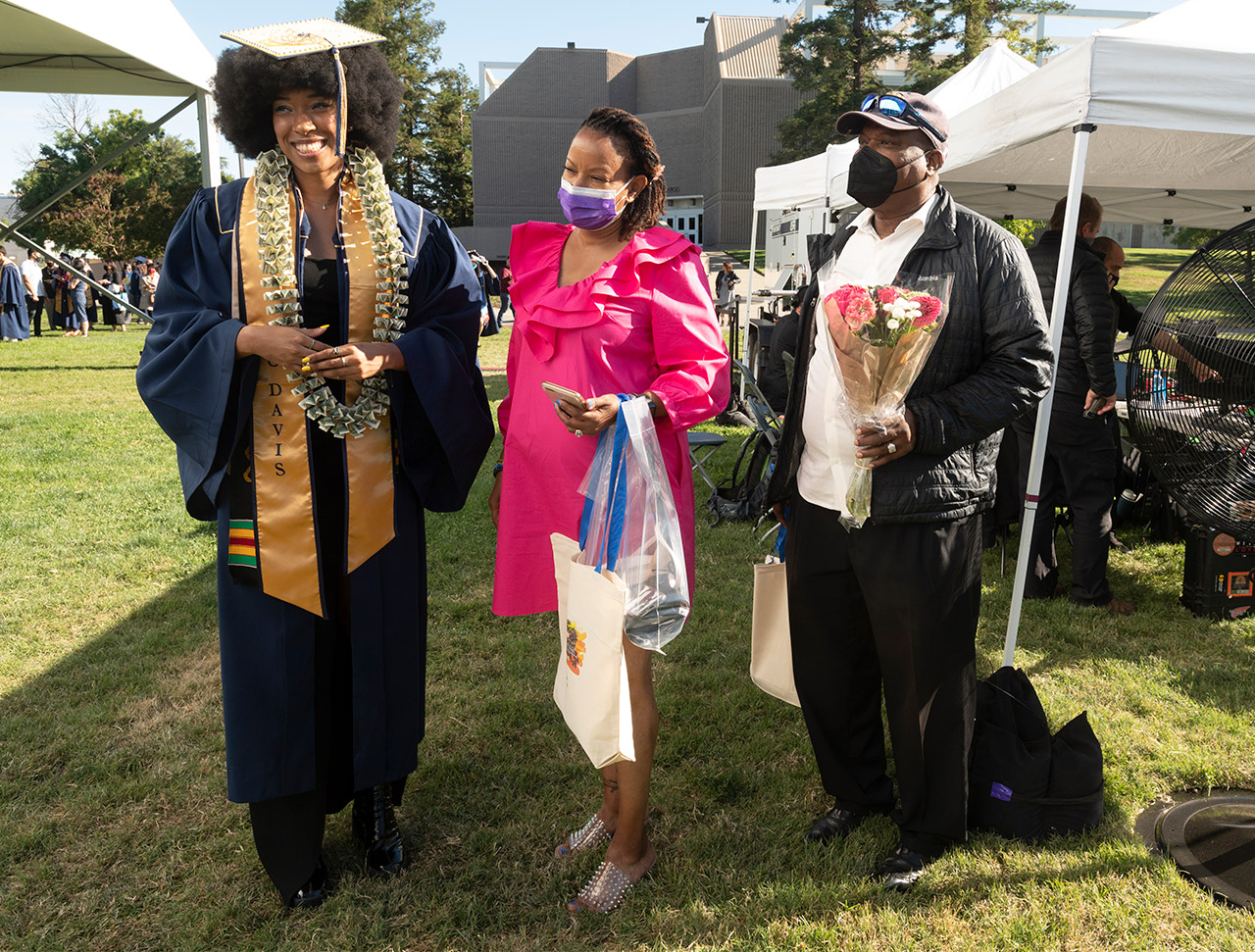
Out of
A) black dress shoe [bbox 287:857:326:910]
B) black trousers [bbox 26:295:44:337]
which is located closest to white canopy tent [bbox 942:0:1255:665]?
black dress shoe [bbox 287:857:326:910]

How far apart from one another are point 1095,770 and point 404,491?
7.32 ft

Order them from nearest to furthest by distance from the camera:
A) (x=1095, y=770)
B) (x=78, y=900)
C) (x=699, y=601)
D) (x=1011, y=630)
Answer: (x=78, y=900) < (x=1095, y=770) < (x=1011, y=630) < (x=699, y=601)

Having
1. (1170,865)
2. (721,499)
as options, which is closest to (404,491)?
(1170,865)

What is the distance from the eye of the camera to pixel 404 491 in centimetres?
244

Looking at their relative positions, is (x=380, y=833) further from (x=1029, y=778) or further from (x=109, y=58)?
(x=109, y=58)

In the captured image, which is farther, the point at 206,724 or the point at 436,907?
the point at 206,724

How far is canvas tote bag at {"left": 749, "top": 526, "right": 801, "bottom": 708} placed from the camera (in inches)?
108

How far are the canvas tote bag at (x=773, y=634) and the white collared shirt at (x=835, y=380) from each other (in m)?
0.32

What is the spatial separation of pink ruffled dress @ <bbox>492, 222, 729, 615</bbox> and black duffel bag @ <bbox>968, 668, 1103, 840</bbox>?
1.11 m

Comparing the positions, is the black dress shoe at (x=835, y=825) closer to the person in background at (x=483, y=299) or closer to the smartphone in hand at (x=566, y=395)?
the smartphone in hand at (x=566, y=395)

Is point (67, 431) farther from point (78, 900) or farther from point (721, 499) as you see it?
point (78, 900)

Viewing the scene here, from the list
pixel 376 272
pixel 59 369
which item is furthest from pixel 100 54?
pixel 376 272

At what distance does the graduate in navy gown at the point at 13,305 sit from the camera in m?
16.5

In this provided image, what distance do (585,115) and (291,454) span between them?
4406cm
